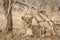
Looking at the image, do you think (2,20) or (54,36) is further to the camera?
(2,20)

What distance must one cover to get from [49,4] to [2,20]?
250 centimetres

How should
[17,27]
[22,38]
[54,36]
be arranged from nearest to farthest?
[22,38] < [54,36] < [17,27]

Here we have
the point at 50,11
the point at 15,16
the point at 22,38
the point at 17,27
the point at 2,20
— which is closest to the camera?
the point at 22,38

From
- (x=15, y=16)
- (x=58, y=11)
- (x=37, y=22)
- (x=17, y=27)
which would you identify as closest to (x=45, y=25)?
(x=37, y=22)

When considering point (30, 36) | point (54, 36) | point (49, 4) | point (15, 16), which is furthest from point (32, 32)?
point (49, 4)

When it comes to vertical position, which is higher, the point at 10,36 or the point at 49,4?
the point at 49,4

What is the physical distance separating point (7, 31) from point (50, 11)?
10.1ft

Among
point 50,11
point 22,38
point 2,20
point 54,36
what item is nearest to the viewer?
point 22,38

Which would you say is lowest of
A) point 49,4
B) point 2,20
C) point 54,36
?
point 54,36

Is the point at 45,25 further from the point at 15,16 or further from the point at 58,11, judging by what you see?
the point at 58,11

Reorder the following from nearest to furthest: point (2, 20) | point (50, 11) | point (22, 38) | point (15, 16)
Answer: point (22, 38) < point (2, 20) < point (15, 16) < point (50, 11)

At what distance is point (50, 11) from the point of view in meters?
7.41

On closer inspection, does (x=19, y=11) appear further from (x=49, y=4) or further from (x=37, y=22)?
(x=49, y=4)

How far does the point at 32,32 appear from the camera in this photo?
Result: 16.2ft
